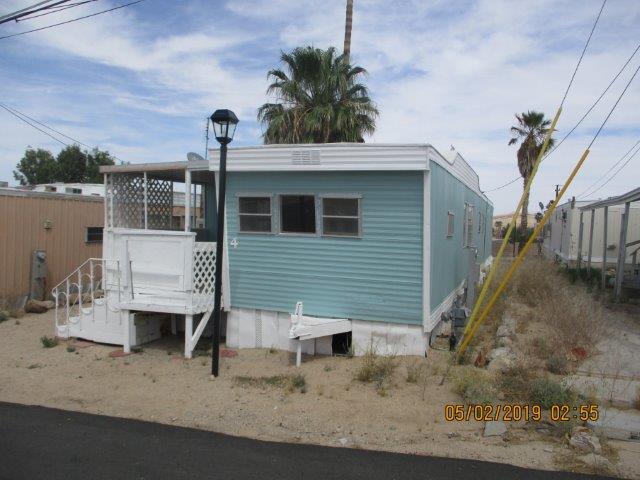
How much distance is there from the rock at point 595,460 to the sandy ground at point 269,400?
0.09 m

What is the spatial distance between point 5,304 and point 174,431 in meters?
8.67

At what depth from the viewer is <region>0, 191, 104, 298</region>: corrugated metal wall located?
41.7 feet

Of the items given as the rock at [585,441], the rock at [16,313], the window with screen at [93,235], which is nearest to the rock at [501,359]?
the rock at [585,441]

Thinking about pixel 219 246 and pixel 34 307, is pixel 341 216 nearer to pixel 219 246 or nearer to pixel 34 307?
pixel 219 246

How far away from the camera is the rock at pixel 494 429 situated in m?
5.25

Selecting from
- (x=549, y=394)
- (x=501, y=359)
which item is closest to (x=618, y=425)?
(x=549, y=394)

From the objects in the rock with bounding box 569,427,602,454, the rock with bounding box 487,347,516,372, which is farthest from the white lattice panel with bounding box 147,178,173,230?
the rock with bounding box 569,427,602,454

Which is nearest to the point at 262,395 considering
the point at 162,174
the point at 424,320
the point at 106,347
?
the point at 424,320

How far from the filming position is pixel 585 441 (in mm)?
4922

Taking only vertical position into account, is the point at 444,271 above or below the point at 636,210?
below

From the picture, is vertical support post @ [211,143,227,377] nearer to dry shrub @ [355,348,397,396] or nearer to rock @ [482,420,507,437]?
dry shrub @ [355,348,397,396]

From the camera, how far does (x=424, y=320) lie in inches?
309

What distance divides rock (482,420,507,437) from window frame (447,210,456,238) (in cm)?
491

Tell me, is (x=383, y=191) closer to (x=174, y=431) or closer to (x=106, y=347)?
(x=174, y=431)
